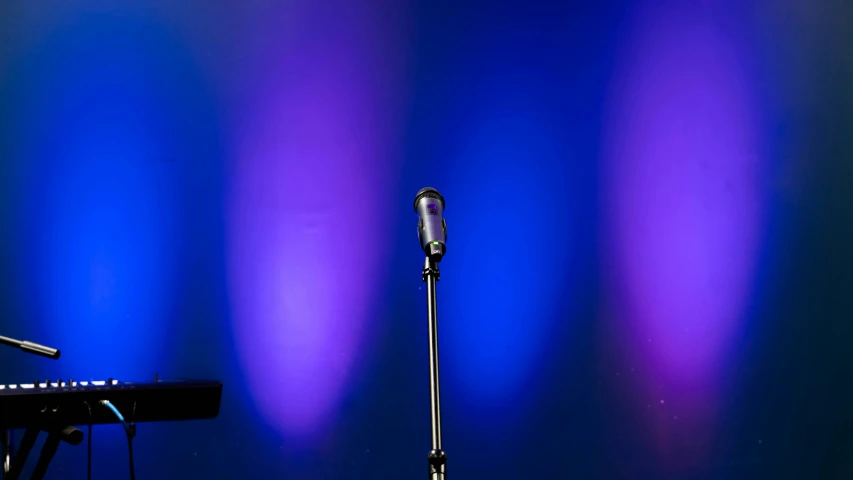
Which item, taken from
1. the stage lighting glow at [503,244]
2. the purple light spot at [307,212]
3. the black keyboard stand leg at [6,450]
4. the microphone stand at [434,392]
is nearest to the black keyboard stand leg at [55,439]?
the black keyboard stand leg at [6,450]

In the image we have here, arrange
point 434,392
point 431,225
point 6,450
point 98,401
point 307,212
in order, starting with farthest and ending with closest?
point 307,212
point 6,450
point 98,401
point 431,225
point 434,392

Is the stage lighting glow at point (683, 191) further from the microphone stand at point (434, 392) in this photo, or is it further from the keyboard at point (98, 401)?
the keyboard at point (98, 401)

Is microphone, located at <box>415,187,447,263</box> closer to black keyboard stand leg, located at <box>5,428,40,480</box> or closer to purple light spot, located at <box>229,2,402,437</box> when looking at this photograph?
black keyboard stand leg, located at <box>5,428,40,480</box>

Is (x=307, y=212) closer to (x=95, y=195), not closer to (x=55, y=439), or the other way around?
(x=95, y=195)

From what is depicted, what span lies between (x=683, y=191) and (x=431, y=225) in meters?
1.72

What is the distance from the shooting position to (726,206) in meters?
3.35

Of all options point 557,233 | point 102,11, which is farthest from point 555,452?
point 102,11

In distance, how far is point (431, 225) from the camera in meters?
1.91

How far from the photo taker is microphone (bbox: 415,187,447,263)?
1870 millimetres

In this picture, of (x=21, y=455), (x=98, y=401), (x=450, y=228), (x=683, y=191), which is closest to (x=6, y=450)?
(x=21, y=455)

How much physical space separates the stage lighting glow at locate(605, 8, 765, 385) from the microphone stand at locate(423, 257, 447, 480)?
5.10 feet

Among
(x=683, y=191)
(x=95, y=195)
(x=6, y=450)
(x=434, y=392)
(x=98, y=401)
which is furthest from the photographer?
(x=683, y=191)

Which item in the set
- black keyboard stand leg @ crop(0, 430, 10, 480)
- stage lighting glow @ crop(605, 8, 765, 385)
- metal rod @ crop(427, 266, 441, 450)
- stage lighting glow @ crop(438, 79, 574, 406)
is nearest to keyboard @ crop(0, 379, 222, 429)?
black keyboard stand leg @ crop(0, 430, 10, 480)

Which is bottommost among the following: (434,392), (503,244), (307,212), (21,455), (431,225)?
(21,455)
